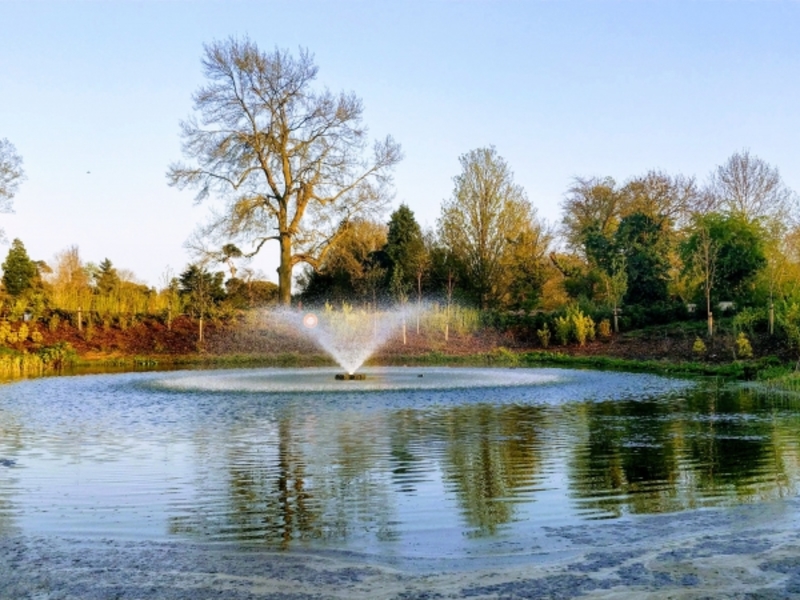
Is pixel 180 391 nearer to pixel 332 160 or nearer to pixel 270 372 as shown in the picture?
pixel 270 372

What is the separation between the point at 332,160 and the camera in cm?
3441

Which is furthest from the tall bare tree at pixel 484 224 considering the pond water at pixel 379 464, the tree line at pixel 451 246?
the pond water at pixel 379 464

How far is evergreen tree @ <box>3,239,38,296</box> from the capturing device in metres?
38.7

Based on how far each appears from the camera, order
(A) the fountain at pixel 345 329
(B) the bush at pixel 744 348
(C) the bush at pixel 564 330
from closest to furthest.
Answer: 1. (B) the bush at pixel 744 348
2. (A) the fountain at pixel 345 329
3. (C) the bush at pixel 564 330

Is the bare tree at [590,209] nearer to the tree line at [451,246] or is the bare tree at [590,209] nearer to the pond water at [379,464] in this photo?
the tree line at [451,246]

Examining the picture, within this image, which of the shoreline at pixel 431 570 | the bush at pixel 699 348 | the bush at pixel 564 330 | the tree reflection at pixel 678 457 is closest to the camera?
the shoreline at pixel 431 570

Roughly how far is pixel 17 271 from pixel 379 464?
3567 centimetres

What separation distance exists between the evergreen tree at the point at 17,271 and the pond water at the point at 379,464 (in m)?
24.5

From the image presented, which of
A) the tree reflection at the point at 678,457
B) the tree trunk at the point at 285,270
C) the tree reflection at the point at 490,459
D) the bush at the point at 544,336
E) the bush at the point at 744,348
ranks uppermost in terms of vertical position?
the tree trunk at the point at 285,270

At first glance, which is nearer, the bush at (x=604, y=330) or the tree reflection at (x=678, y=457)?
the tree reflection at (x=678, y=457)

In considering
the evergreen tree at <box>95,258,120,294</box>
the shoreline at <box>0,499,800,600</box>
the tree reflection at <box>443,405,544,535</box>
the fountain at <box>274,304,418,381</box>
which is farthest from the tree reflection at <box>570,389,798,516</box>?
the evergreen tree at <box>95,258,120,294</box>

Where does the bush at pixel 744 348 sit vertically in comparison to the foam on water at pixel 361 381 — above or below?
above

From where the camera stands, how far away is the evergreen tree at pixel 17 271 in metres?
38.7

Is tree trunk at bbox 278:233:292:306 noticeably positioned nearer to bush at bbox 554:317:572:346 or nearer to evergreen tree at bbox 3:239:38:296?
bush at bbox 554:317:572:346
